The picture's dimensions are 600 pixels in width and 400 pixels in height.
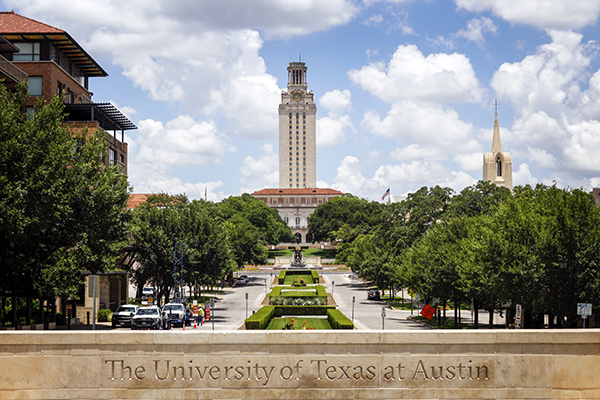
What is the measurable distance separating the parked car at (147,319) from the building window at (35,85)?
20.3 m

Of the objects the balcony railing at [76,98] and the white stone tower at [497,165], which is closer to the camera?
the balcony railing at [76,98]

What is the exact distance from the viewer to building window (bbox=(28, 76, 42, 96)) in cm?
4916

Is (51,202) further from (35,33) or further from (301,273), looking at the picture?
(301,273)

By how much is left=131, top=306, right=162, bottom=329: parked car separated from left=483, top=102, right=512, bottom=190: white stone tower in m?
109

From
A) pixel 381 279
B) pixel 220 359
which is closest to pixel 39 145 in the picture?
pixel 220 359

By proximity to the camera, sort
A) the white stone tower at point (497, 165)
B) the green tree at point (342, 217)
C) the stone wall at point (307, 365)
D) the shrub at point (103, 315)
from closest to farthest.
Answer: the stone wall at point (307, 365) < the shrub at point (103, 315) < the white stone tower at point (497, 165) < the green tree at point (342, 217)

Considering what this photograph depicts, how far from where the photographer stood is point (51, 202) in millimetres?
25781

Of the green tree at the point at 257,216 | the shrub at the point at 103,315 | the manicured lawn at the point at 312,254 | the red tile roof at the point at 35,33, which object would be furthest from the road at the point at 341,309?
the manicured lawn at the point at 312,254

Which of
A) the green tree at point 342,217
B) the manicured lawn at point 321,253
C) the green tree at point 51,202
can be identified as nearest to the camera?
the green tree at point 51,202

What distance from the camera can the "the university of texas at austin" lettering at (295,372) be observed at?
1410cm

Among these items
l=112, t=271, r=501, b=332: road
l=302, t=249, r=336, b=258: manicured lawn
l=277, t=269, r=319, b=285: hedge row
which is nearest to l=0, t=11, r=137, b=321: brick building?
l=112, t=271, r=501, b=332: road

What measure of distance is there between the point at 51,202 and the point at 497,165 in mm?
126150

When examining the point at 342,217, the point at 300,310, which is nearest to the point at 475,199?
the point at 300,310

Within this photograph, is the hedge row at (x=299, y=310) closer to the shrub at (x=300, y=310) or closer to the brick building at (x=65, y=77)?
→ the shrub at (x=300, y=310)
